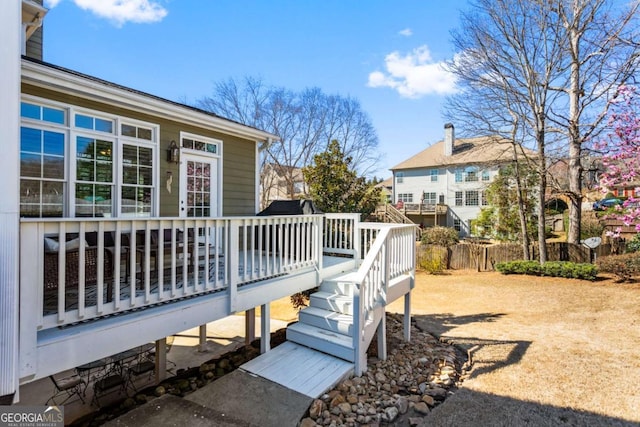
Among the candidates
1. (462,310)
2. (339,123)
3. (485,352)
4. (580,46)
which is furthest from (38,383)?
(339,123)

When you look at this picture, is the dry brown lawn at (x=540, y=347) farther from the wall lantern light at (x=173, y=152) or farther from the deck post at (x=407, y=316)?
the wall lantern light at (x=173, y=152)

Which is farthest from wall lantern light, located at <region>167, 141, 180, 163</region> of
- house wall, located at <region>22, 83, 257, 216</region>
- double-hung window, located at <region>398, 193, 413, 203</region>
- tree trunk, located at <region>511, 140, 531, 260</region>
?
double-hung window, located at <region>398, 193, 413, 203</region>

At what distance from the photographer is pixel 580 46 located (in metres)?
12.1

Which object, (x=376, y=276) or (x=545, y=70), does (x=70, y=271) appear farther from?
(x=545, y=70)

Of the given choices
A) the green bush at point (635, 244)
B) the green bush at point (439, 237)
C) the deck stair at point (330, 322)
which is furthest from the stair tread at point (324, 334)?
the green bush at point (439, 237)

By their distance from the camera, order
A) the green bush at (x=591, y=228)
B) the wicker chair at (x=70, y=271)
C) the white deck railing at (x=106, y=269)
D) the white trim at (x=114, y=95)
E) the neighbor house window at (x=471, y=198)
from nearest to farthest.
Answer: the white deck railing at (x=106, y=269) < the wicker chair at (x=70, y=271) < the white trim at (x=114, y=95) < the green bush at (x=591, y=228) < the neighbor house window at (x=471, y=198)

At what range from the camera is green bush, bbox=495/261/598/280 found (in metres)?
10.6

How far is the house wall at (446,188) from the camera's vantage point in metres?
25.9

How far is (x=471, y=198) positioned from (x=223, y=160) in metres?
23.7

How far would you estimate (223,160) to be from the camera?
275 inches

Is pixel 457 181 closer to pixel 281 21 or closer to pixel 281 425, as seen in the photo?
pixel 281 21

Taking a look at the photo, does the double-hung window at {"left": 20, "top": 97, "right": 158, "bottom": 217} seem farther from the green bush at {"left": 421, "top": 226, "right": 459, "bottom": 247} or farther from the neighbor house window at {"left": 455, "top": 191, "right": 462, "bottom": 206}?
the neighbor house window at {"left": 455, "top": 191, "right": 462, "bottom": 206}

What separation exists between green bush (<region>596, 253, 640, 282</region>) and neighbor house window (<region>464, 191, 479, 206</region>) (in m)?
15.7

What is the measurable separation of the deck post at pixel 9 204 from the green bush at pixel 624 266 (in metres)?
14.0
